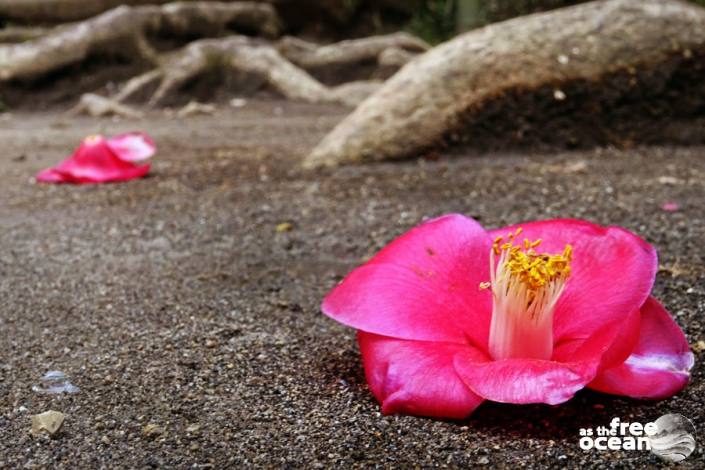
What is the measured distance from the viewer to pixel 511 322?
1104 mm

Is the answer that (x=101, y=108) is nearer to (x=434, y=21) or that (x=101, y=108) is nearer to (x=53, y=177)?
(x=53, y=177)

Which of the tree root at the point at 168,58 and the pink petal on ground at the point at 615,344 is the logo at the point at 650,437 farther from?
the tree root at the point at 168,58

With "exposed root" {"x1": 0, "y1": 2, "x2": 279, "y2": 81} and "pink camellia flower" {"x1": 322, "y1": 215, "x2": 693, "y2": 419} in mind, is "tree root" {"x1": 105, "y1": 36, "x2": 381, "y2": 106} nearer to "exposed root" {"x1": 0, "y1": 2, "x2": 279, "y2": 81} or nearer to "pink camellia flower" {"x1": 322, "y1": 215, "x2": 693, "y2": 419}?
"exposed root" {"x1": 0, "y1": 2, "x2": 279, "y2": 81}

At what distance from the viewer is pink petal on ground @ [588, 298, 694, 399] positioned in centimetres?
112

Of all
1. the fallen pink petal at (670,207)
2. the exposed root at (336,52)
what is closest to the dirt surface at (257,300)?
the fallen pink petal at (670,207)

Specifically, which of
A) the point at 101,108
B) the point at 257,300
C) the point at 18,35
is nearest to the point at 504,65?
the point at 257,300

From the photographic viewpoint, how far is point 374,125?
3.11 m

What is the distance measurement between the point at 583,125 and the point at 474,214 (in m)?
0.99

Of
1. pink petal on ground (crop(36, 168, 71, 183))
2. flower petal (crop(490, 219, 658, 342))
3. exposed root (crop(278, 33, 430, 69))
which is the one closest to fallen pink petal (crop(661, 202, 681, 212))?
flower petal (crop(490, 219, 658, 342))

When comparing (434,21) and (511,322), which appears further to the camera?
(434,21)

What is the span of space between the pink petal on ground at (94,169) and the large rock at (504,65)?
725 millimetres

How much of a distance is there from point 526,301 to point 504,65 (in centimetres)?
210

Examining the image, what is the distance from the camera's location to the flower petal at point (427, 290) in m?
1.17

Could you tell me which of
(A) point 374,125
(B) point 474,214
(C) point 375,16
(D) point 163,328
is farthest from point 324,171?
(C) point 375,16
